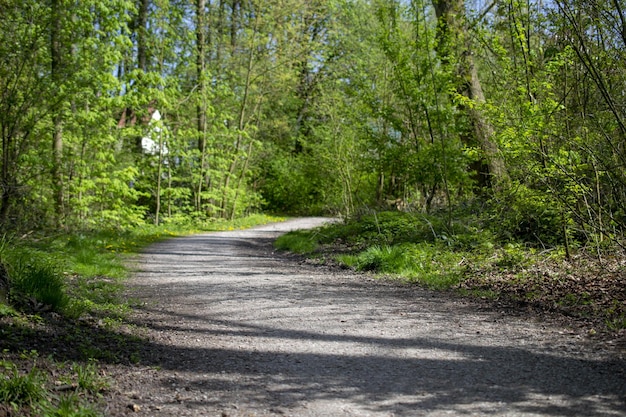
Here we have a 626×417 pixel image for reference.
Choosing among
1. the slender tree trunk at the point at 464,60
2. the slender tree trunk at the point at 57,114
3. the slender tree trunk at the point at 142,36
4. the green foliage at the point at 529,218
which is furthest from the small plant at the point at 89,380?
the slender tree trunk at the point at 142,36

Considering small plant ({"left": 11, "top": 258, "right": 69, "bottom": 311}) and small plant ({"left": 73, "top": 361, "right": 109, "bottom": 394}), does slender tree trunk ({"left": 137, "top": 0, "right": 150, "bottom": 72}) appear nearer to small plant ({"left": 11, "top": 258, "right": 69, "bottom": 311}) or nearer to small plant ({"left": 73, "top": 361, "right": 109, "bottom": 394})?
small plant ({"left": 11, "top": 258, "right": 69, "bottom": 311})

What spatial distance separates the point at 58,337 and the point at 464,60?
10.4 m

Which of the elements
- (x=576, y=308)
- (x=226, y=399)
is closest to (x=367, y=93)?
(x=576, y=308)

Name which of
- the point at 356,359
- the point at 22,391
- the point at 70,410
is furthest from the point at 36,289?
the point at 356,359

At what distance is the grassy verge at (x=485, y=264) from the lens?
6324 millimetres

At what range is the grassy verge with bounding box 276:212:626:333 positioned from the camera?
20.7 ft

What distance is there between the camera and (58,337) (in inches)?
185

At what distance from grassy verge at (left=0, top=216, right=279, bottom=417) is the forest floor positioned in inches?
1.3

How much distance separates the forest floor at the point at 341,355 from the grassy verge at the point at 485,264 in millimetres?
353

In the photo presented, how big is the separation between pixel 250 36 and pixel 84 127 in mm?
10235

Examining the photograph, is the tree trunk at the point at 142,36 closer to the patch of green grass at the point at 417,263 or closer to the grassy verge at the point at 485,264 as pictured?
the grassy verge at the point at 485,264

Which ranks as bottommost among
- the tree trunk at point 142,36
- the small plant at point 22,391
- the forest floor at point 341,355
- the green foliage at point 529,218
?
the forest floor at point 341,355

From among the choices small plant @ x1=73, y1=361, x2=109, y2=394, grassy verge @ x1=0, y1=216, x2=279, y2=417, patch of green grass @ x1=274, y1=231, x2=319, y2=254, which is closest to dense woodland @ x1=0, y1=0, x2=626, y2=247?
patch of green grass @ x1=274, y1=231, x2=319, y2=254

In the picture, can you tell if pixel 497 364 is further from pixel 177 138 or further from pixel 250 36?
pixel 250 36
